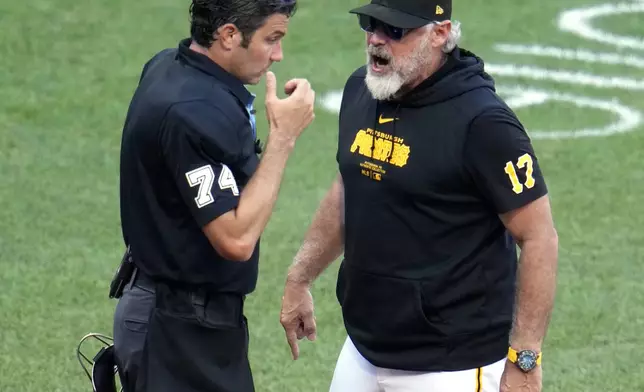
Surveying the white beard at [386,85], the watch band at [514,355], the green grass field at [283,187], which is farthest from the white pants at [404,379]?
the green grass field at [283,187]

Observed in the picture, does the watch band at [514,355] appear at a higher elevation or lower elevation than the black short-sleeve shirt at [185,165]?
lower

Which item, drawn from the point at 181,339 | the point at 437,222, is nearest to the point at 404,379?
the point at 437,222

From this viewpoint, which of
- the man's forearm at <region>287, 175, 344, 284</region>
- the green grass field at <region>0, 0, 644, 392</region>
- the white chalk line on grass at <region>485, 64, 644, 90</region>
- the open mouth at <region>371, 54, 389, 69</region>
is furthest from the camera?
the white chalk line on grass at <region>485, 64, 644, 90</region>

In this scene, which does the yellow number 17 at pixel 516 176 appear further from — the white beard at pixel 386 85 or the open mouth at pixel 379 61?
the open mouth at pixel 379 61

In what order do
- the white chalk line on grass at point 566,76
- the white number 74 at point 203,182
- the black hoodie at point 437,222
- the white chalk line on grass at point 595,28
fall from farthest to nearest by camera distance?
the white chalk line on grass at point 595,28 < the white chalk line on grass at point 566,76 < the black hoodie at point 437,222 < the white number 74 at point 203,182

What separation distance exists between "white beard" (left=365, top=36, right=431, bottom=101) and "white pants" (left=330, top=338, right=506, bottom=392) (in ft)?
2.98

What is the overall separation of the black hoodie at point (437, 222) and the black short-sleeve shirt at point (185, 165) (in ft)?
1.35

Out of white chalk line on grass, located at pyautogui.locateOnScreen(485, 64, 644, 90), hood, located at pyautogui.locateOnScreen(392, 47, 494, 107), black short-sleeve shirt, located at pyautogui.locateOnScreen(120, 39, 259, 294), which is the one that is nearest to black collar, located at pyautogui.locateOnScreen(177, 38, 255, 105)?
black short-sleeve shirt, located at pyautogui.locateOnScreen(120, 39, 259, 294)

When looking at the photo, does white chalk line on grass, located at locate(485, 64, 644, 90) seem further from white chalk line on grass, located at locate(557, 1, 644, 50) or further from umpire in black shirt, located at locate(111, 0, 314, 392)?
umpire in black shirt, located at locate(111, 0, 314, 392)

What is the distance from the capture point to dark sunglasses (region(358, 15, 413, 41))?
14.6ft

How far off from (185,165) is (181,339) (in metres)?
0.63

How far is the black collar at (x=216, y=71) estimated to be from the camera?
4.34 meters

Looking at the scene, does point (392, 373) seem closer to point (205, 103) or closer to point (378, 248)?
point (378, 248)

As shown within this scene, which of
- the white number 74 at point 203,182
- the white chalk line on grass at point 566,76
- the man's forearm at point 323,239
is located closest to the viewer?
the white number 74 at point 203,182
